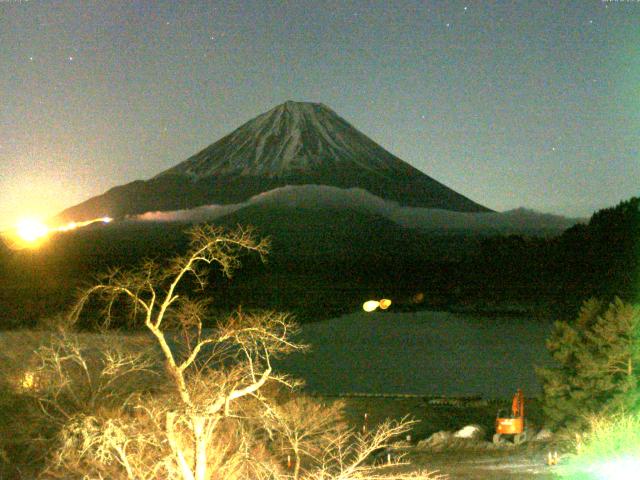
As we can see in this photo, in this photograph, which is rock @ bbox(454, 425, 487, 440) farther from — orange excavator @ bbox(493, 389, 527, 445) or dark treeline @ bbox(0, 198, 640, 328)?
dark treeline @ bbox(0, 198, 640, 328)

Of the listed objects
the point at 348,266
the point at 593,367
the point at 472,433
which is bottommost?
the point at 472,433

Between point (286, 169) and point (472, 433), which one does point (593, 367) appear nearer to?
point (472, 433)

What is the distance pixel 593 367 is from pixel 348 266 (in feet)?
284

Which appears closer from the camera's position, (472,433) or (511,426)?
(511,426)

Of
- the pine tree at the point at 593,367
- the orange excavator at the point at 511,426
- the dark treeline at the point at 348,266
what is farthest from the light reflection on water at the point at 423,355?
the pine tree at the point at 593,367

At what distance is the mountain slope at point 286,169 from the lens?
3944 inches

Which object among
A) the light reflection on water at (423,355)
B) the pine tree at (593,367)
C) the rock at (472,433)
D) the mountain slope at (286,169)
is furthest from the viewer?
the mountain slope at (286,169)

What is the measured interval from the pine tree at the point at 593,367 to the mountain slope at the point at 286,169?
77.1 meters

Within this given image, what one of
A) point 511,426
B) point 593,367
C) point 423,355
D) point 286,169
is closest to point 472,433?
point 511,426

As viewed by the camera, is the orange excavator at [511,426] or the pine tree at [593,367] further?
the orange excavator at [511,426]

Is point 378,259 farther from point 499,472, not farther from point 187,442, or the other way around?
point 187,442

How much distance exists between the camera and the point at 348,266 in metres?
105

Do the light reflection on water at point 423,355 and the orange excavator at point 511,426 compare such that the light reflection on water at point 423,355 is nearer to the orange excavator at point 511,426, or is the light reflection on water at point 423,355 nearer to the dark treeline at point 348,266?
the dark treeline at point 348,266

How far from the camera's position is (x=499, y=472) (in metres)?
16.5
